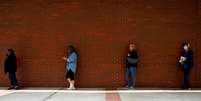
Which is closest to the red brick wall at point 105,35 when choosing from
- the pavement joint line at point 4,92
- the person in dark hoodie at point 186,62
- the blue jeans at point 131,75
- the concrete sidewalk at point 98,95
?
the blue jeans at point 131,75

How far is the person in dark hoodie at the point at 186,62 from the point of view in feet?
64.2

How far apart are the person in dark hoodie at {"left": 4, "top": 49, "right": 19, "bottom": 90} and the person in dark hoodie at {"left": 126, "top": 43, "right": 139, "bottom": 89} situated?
13.4 feet

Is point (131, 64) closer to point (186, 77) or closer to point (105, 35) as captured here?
point (105, 35)

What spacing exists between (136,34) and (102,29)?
127cm

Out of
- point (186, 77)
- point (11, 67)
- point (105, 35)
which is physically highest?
point (105, 35)

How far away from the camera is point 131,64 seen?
19.8 metres

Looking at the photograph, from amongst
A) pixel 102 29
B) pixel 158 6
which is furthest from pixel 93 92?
pixel 158 6

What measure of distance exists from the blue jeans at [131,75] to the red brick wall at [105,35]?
29cm

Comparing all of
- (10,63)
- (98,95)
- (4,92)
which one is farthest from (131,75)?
(4,92)

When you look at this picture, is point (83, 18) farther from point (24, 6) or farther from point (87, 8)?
point (24, 6)

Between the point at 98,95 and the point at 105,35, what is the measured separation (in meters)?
3.85

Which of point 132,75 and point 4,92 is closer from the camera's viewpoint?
point 4,92

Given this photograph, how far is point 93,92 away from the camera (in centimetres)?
1805

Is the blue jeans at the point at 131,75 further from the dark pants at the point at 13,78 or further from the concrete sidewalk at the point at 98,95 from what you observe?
the dark pants at the point at 13,78
